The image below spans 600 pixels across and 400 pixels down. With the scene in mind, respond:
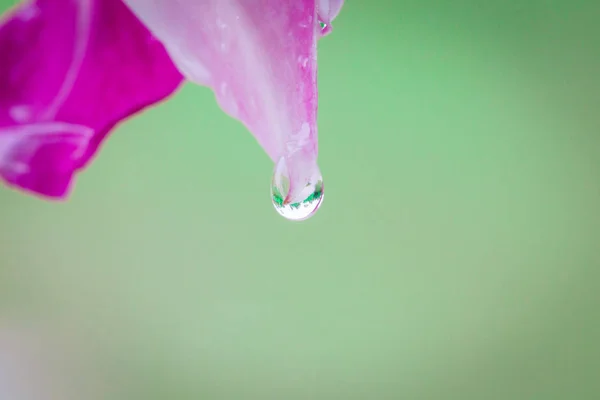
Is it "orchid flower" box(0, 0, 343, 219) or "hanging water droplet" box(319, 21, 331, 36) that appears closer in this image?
"orchid flower" box(0, 0, 343, 219)

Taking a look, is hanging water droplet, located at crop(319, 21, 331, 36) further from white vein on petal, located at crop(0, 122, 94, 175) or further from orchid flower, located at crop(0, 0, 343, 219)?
white vein on petal, located at crop(0, 122, 94, 175)

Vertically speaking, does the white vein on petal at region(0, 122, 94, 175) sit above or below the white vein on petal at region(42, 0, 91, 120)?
below

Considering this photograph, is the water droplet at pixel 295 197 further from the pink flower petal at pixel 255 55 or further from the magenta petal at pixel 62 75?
the magenta petal at pixel 62 75

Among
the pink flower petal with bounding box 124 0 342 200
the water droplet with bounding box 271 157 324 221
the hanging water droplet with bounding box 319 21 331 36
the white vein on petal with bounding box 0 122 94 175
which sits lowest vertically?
the white vein on petal with bounding box 0 122 94 175

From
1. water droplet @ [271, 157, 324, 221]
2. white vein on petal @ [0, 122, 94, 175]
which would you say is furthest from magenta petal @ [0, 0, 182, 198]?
water droplet @ [271, 157, 324, 221]

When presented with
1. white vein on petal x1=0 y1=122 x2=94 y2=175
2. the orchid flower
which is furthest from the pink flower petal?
white vein on petal x1=0 y1=122 x2=94 y2=175

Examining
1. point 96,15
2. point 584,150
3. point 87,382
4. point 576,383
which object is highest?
point 584,150

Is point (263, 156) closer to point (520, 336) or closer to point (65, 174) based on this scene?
point (65, 174)

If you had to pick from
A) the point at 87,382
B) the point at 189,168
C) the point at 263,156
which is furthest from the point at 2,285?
the point at 263,156
